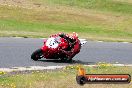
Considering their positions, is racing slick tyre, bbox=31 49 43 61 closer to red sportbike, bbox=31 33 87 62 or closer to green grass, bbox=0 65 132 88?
red sportbike, bbox=31 33 87 62

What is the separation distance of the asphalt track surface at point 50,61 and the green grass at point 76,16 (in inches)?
408

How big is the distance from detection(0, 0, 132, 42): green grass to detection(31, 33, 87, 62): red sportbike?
15.5 m

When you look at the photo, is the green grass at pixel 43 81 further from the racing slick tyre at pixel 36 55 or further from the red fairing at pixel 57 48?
the racing slick tyre at pixel 36 55

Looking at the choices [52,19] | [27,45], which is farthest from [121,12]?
[27,45]

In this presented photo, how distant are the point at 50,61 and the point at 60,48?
0.59m

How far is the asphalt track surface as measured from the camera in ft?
48.1

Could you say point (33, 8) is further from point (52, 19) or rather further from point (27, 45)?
point (27, 45)

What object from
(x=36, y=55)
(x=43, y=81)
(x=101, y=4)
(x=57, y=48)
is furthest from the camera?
(x=101, y=4)

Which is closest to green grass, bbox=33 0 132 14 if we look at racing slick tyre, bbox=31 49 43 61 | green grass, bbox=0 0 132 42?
green grass, bbox=0 0 132 42

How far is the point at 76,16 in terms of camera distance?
4344 cm

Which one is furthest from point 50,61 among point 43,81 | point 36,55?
point 43,81

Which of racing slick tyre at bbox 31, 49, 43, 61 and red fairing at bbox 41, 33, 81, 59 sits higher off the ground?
red fairing at bbox 41, 33, 81, 59

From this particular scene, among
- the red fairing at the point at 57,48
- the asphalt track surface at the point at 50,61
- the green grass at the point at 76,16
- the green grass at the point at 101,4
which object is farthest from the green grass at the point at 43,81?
the green grass at the point at 101,4

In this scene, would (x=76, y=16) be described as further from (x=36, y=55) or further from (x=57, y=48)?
(x=57, y=48)
